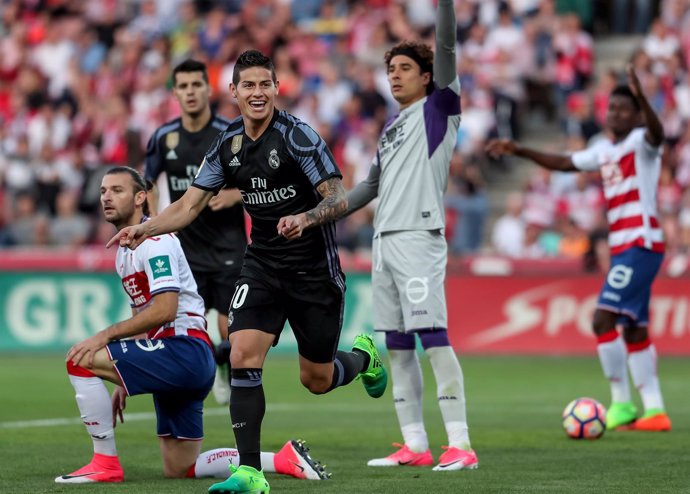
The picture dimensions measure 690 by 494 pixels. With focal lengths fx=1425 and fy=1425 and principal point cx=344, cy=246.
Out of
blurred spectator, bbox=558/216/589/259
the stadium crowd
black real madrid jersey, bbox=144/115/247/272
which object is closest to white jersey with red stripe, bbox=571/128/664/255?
black real madrid jersey, bbox=144/115/247/272

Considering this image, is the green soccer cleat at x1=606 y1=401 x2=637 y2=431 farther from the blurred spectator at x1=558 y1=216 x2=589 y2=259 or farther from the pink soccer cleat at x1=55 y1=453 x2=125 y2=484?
the blurred spectator at x1=558 y1=216 x2=589 y2=259

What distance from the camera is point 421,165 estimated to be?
9367 mm

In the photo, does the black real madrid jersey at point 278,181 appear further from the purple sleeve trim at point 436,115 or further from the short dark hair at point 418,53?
the short dark hair at point 418,53

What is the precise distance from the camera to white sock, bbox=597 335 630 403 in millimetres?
11742

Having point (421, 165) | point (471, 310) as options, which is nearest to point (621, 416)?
point (421, 165)

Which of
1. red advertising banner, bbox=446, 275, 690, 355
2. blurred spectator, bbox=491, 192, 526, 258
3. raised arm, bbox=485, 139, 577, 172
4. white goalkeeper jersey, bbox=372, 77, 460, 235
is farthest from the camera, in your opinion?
blurred spectator, bbox=491, 192, 526, 258

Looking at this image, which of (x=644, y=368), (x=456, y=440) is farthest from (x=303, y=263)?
(x=644, y=368)

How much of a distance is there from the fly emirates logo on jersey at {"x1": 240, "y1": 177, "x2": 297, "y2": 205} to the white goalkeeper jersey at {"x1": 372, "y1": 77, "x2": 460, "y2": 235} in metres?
1.47

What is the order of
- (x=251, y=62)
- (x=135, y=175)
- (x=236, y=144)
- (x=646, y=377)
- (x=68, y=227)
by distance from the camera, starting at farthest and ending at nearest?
(x=68, y=227), (x=646, y=377), (x=135, y=175), (x=236, y=144), (x=251, y=62)

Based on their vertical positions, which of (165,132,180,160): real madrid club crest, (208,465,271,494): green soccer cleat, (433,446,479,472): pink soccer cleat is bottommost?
(433,446,479,472): pink soccer cleat

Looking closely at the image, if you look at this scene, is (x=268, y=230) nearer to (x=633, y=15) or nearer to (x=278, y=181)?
(x=278, y=181)

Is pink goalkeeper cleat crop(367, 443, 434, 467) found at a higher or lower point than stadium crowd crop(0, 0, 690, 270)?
lower

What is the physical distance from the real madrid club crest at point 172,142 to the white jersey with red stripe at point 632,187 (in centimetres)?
337

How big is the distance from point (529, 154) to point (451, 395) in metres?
2.94
